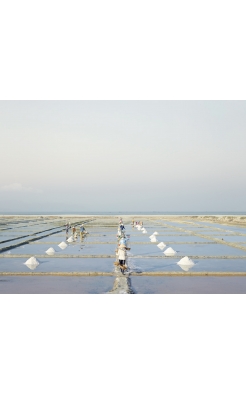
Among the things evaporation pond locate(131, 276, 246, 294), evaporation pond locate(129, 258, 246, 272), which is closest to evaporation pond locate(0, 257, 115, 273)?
evaporation pond locate(129, 258, 246, 272)

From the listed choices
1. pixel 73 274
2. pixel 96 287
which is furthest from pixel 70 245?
pixel 96 287

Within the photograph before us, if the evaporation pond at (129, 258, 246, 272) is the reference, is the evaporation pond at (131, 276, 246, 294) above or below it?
below

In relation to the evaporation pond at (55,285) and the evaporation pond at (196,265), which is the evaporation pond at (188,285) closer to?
the evaporation pond at (55,285)

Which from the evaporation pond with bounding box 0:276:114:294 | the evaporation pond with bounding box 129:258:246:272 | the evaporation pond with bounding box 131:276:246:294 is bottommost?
the evaporation pond with bounding box 0:276:114:294

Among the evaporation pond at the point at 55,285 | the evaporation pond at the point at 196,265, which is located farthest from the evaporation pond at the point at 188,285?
the evaporation pond at the point at 196,265

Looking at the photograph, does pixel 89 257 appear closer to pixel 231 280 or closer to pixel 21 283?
pixel 21 283

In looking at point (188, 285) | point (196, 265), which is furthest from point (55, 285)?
point (196, 265)

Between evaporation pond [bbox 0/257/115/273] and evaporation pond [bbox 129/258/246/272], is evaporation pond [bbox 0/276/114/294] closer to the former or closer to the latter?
evaporation pond [bbox 0/257/115/273]

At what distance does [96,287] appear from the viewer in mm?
9188

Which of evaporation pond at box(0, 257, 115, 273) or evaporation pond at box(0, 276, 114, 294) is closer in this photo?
evaporation pond at box(0, 276, 114, 294)

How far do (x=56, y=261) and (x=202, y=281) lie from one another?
6.11 metres

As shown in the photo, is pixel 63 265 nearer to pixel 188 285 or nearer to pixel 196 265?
pixel 196 265

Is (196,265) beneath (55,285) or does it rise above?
above

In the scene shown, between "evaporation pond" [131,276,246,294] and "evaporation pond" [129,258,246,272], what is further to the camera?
"evaporation pond" [129,258,246,272]
